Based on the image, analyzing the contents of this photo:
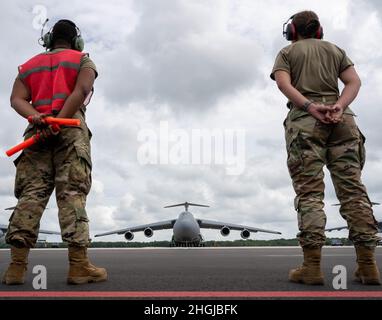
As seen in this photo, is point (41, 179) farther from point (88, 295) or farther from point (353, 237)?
point (353, 237)

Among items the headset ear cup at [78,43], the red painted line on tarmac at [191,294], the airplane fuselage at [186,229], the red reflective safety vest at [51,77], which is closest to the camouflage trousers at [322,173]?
the red painted line on tarmac at [191,294]

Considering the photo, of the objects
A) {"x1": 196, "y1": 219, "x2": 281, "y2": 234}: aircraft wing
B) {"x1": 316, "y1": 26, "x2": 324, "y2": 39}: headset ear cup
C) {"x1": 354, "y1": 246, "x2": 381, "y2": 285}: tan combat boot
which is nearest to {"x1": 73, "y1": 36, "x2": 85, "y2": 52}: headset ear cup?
{"x1": 316, "y1": 26, "x2": 324, "y2": 39}: headset ear cup

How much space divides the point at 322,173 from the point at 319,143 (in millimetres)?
242

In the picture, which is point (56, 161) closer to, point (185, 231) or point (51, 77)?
point (51, 77)

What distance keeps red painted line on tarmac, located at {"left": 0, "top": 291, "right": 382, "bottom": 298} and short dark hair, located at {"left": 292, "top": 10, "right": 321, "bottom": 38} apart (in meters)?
2.21

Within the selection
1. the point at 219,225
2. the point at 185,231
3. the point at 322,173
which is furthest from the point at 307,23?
the point at 219,225

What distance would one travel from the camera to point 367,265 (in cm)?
315

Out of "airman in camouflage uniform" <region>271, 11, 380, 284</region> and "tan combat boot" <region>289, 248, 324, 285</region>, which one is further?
"airman in camouflage uniform" <region>271, 11, 380, 284</region>

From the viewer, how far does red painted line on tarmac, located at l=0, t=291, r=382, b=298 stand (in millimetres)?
2436

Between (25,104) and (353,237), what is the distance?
2925mm

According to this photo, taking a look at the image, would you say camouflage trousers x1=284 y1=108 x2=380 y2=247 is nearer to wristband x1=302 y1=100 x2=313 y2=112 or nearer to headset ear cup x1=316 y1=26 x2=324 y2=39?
wristband x1=302 y1=100 x2=313 y2=112

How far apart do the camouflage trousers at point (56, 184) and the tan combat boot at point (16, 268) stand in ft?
0.22

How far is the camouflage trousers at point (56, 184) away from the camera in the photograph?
130 inches
